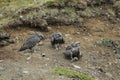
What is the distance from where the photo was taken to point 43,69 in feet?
37.7

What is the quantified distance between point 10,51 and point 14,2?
150 inches

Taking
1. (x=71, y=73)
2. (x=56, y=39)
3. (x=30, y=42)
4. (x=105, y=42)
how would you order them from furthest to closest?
1. (x=105, y=42)
2. (x=56, y=39)
3. (x=30, y=42)
4. (x=71, y=73)

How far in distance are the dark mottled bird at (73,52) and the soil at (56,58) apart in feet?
0.50

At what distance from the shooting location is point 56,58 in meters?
12.6

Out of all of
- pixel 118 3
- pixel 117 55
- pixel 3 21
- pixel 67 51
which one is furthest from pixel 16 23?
pixel 118 3

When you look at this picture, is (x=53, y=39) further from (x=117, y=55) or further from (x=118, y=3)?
(x=118, y=3)

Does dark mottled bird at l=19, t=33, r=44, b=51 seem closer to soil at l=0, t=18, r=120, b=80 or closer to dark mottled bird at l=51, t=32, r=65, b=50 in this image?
soil at l=0, t=18, r=120, b=80

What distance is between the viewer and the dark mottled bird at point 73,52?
494 inches

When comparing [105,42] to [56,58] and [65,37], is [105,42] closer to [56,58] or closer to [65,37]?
[65,37]

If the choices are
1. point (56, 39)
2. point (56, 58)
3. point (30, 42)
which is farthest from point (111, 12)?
point (30, 42)

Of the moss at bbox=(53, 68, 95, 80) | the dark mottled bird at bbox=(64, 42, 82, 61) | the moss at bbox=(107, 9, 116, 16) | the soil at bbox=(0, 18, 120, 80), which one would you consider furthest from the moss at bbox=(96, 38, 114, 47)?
the moss at bbox=(53, 68, 95, 80)

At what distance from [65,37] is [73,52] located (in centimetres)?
192

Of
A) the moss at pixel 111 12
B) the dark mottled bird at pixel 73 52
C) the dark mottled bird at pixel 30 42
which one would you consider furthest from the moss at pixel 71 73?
the moss at pixel 111 12

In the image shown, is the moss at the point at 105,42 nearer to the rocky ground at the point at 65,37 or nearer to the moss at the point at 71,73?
the rocky ground at the point at 65,37
